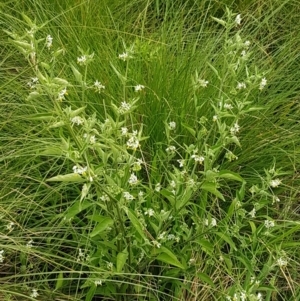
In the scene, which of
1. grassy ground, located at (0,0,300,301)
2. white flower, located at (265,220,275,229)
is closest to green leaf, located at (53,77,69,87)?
grassy ground, located at (0,0,300,301)

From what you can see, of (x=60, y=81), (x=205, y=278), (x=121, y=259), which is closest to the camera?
(x=60, y=81)

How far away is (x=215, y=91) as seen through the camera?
1957mm

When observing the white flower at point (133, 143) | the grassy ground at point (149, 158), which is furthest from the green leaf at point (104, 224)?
the white flower at point (133, 143)

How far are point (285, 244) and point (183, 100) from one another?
62cm

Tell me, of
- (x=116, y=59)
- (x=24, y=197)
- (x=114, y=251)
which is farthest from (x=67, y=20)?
(x=114, y=251)

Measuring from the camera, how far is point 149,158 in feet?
6.08

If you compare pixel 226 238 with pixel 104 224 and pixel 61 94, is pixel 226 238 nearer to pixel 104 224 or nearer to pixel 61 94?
pixel 104 224

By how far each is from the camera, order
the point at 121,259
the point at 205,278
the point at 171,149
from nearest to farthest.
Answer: the point at 121,259 < the point at 205,278 < the point at 171,149

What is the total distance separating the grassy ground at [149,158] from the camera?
1.32 metres

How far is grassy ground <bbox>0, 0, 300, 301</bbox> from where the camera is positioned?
132cm

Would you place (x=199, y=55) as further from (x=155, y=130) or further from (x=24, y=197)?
(x=24, y=197)

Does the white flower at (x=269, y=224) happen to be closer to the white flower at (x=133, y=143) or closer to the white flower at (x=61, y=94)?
the white flower at (x=133, y=143)

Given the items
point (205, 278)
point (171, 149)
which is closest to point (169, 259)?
point (205, 278)

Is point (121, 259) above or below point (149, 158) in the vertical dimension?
above
